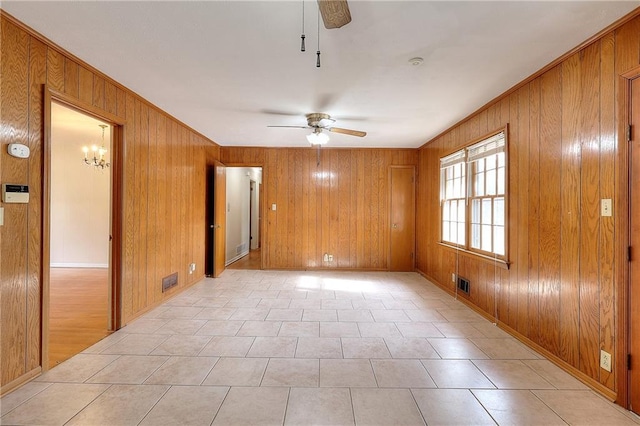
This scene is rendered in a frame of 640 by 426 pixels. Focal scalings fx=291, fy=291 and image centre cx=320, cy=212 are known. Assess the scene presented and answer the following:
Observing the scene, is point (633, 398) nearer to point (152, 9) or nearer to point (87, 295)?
point (152, 9)

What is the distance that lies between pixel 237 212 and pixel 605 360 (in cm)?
666

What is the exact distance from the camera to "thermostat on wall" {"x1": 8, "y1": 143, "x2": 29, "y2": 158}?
78.3 inches

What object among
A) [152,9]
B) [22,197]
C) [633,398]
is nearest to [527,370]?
[633,398]

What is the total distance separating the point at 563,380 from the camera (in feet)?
7.18

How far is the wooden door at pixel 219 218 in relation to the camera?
5234 mm

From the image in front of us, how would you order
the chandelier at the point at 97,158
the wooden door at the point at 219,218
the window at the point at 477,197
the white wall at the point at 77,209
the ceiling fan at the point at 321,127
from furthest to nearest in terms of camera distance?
the white wall at the point at 77,209 < the chandelier at the point at 97,158 < the wooden door at the point at 219,218 < the ceiling fan at the point at 321,127 < the window at the point at 477,197

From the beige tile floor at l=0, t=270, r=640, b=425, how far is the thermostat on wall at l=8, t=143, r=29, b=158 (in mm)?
1625

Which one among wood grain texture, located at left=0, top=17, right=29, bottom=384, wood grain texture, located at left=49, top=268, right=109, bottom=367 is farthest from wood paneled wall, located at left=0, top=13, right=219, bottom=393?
wood grain texture, located at left=49, top=268, right=109, bottom=367

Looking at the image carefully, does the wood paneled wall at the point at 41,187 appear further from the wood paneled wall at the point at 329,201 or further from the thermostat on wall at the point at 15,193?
the wood paneled wall at the point at 329,201

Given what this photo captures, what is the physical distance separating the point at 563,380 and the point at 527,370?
0.72 ft

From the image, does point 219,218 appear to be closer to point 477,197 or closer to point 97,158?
point 97,158

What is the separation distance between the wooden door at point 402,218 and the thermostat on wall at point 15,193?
17.1 feet

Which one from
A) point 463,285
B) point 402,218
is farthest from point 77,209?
point 463,285

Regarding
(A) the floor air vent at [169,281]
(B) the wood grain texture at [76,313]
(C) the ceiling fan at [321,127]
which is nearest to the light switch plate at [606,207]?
A: (C) the ceiling fan at [321,127]
